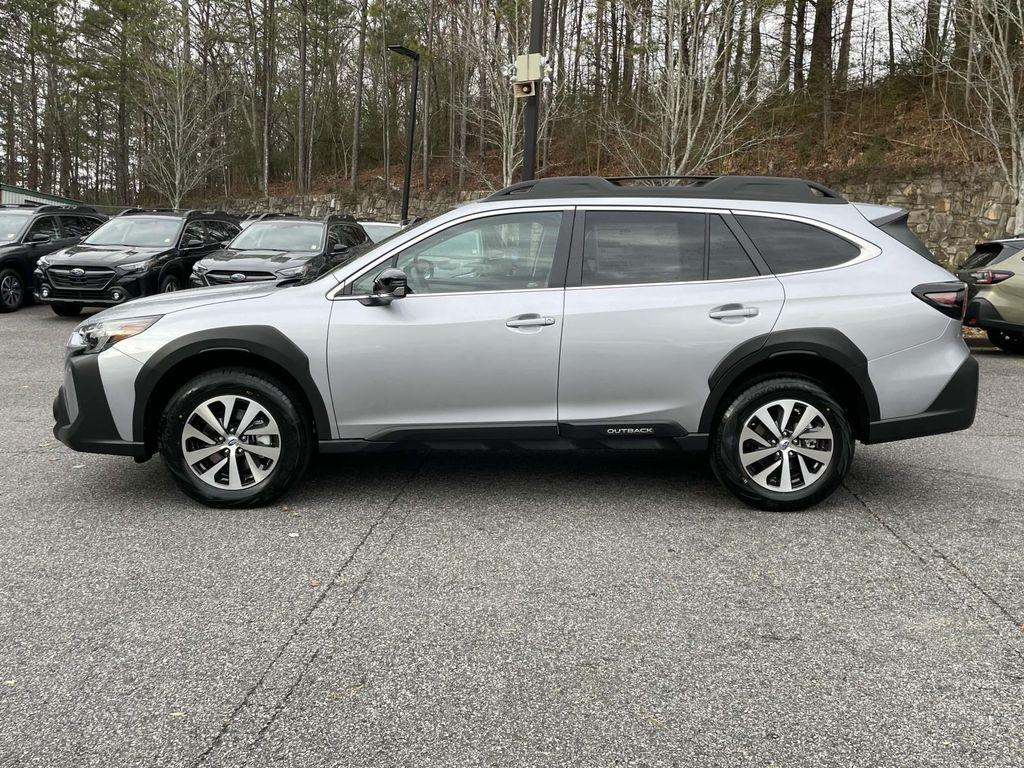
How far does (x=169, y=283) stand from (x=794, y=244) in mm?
11326

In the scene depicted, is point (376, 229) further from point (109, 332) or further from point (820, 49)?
point (820, 49)

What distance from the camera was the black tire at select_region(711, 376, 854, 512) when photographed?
15.2 feet

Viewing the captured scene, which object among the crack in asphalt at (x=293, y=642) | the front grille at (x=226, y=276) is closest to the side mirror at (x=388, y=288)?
the crack in asphalt at (x=293, y=642)

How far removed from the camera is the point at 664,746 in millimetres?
2592

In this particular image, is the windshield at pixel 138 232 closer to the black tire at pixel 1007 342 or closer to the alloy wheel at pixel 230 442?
the alloy wheel at pixel 230 442

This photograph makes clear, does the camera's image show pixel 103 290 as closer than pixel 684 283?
No

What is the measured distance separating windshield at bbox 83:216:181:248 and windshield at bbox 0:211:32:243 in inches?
73.7

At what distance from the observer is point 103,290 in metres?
12.9

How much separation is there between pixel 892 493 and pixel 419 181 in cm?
3272

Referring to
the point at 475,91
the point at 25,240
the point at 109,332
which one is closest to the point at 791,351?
the point at 109,332

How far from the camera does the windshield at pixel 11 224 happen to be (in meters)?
14.9

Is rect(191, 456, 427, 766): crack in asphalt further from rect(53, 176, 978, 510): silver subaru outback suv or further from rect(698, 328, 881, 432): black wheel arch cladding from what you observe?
rect(698, 328, 881, 432): black wheel arch cladding

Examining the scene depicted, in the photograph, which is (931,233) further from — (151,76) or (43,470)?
(151,76)

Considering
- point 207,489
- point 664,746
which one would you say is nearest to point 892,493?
point 664,746
